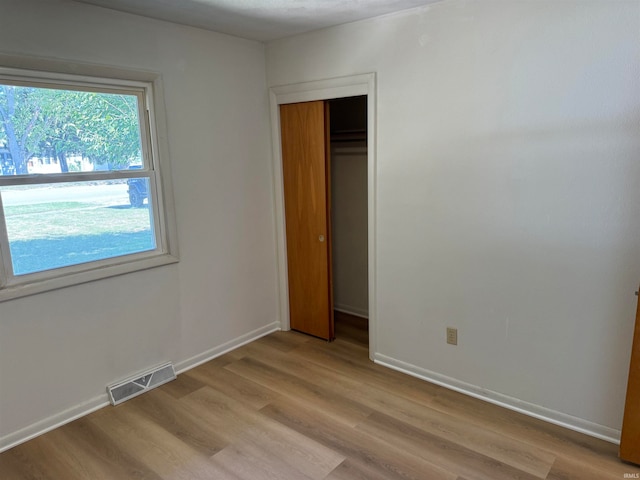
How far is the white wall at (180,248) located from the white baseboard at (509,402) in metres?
1.31

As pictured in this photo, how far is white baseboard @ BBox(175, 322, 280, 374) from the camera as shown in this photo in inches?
126

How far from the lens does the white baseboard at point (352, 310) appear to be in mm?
4184

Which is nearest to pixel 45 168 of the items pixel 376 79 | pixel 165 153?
pixel 165 153

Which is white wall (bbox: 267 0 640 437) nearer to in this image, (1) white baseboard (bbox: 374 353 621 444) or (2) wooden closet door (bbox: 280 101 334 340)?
(1) white baseboard (bbox: 374 353 621 444)

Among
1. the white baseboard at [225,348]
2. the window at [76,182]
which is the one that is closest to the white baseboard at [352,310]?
the white baseboard at [225,348]

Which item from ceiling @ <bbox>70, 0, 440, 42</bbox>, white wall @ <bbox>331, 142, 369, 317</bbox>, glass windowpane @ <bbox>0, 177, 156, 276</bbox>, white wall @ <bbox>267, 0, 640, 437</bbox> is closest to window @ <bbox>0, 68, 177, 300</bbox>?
glass windowpane @ <bbox>0, 177, 156, 276</bbox>

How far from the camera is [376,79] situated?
2.85 m

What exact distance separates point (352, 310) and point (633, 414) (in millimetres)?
2509

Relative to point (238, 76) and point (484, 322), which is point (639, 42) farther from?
point (238, 76)

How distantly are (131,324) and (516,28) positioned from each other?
2906mm

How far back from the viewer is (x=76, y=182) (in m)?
2.55

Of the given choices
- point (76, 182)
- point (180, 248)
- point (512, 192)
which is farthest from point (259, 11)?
point (512, 192)

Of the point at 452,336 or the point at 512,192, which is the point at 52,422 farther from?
the point at 512,192

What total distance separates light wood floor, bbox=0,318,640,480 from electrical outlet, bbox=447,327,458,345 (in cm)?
33
